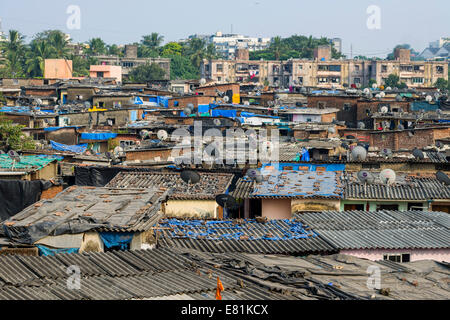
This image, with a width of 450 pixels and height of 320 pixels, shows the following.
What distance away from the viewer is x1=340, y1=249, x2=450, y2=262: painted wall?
43.4 feet

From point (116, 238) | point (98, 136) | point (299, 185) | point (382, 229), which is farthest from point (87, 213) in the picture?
point (98, 136)

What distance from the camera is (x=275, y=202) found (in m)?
17.5

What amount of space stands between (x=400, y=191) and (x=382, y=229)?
3.78 meters

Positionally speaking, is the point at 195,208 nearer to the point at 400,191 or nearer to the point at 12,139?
the point at 400,191

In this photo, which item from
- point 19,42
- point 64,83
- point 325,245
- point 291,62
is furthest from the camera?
point 291,62

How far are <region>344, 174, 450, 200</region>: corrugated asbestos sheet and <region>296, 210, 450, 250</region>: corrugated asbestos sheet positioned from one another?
1570 millimetres

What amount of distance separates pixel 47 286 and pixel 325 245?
5.79 meters

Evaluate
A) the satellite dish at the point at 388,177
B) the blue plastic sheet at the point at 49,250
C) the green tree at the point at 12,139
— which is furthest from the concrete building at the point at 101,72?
the blue plastic sheet at the point at 49,250

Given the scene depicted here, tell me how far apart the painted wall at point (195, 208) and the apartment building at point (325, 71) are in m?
59.1

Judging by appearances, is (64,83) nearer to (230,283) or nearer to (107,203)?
(107,203)

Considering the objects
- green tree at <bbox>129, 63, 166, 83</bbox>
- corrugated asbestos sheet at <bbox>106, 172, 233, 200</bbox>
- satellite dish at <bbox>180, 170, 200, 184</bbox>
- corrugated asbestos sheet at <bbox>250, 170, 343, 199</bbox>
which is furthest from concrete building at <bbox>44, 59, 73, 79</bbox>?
satellite dish at <bbox>180, 170, 200, 184</bbox>
